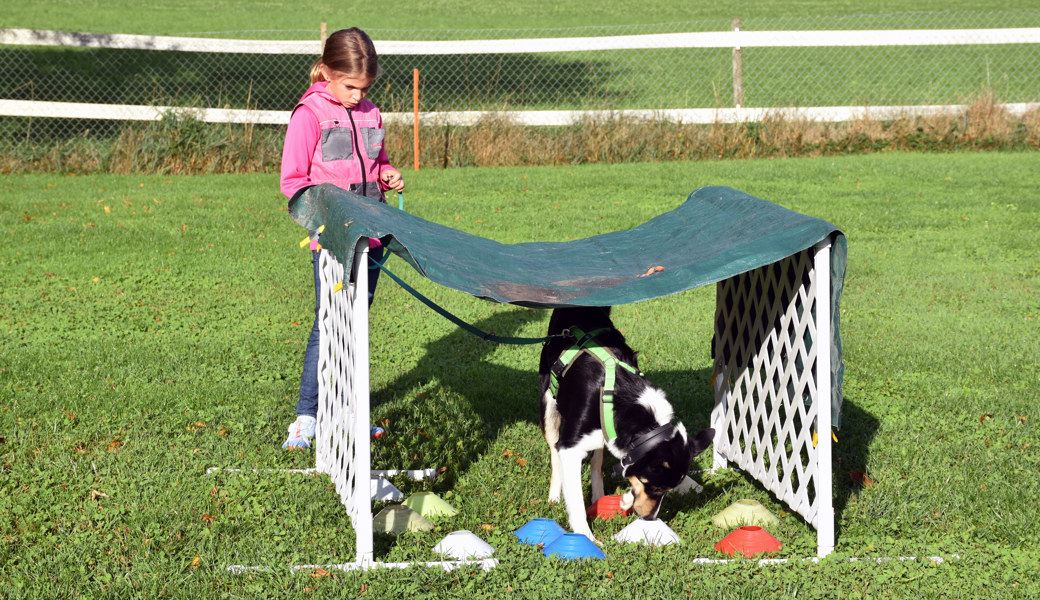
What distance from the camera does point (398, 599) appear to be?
3.57 meters

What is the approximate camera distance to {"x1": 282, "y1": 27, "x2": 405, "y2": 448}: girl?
4668mm

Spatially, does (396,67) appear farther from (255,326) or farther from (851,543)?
(851,543)

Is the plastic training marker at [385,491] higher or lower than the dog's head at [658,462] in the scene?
lower

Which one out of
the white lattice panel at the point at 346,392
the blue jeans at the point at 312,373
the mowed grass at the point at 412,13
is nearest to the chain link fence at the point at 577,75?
the mowed grass at the point at 412,13

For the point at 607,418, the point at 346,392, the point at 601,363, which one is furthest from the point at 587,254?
the point at 346,392

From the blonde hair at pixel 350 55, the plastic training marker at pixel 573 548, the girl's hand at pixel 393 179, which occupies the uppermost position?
the blonde hair at pixel 350 55

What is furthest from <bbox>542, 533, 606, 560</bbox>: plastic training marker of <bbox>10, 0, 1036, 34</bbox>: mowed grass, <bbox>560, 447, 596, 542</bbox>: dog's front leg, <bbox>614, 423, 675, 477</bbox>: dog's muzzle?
<bbox>10, 0, 1036, 34</bbox>: mowed grass

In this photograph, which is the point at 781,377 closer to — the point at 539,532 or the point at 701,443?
the point at 701,443

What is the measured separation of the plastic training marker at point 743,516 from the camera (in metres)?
4.34

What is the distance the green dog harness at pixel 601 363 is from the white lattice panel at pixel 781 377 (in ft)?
2.52

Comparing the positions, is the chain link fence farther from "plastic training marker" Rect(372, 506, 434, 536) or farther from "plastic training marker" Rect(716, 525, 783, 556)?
"plastic training marker" Rect(716, 525, 783, 556)

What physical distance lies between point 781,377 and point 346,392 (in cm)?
202

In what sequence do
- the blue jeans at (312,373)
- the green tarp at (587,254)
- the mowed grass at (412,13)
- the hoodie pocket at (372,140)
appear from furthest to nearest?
the mowed grass at (412,13), the blue jeans at (312,373), the hoodie pocket at (372,140), the green tarp at (587,254)

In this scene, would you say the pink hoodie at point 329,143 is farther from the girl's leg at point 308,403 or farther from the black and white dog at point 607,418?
the black and white dog at point 607,418
